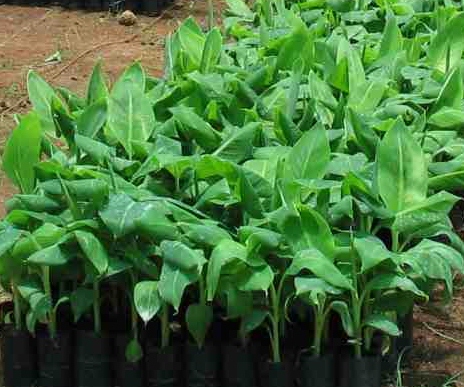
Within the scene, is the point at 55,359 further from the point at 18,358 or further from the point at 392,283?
the point at 392,283

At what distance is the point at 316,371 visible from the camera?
321cm

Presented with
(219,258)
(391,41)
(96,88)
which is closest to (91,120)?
(96,88)

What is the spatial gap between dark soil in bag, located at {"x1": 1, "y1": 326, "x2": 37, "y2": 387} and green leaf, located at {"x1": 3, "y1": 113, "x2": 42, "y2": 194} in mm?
424

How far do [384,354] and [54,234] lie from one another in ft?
3.32

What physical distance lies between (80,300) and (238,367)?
466 millimetres

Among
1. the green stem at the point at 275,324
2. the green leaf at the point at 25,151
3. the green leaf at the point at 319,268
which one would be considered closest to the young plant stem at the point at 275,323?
the green stem at the point at 275,324

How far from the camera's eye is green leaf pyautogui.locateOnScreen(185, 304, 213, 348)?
3145 millimetres

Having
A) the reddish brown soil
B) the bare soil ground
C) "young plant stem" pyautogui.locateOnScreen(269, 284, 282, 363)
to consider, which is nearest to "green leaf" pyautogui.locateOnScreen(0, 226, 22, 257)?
"young plant stem" pyautogui.locateOnScreen(269, 284, 282, 363)

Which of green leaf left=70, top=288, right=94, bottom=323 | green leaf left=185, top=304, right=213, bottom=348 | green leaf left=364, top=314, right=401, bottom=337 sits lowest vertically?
green leaf left=364, top=314, right=401, bottom=337

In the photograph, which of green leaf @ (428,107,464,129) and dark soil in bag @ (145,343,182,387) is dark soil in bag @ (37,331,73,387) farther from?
green leaf @ (428,107,464,129)

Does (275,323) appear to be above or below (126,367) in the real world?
above

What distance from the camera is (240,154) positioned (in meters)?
3.52

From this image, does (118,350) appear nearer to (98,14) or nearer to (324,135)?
(324,135)

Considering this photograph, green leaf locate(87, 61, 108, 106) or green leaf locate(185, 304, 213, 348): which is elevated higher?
green leaf locate(87, 61, 108, 106)
